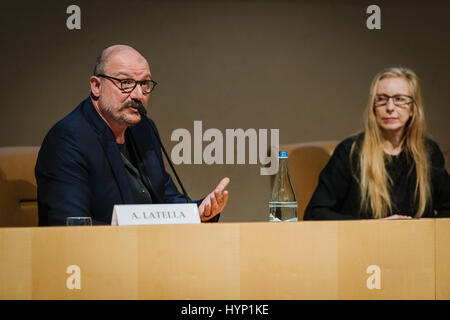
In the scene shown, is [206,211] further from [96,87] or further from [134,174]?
[96,87]

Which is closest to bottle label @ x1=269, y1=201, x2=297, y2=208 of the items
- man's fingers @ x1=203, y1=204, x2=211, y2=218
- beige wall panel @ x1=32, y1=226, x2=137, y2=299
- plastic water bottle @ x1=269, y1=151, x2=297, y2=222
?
plastic water bottle @ x1=269, y1=151, x2=297, y2=222

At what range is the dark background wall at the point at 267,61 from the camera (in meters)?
2.91

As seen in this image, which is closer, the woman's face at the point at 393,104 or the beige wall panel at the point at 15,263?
the beige wall panel at the point at 15,263

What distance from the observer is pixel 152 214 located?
1.37 meters

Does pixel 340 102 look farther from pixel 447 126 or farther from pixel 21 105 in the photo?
pixel 21 105

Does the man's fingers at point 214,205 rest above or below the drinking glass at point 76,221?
above

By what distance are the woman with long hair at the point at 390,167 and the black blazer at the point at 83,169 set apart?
0.78 meters

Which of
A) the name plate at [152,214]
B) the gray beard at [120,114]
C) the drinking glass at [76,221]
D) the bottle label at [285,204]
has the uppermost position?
the gray beard at [120,114]

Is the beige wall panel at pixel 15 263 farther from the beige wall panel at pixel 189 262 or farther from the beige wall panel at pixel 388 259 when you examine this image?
the beige wall panel at pixel 388 259

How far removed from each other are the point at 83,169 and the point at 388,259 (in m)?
1.21

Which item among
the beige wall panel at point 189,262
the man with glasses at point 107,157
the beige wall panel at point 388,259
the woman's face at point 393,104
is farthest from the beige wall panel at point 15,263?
the woman's face at point 393,104

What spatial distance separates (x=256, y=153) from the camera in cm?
293

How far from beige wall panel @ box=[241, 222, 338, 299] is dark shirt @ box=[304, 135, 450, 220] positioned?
4.21ft

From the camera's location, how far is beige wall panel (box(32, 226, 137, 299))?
1.11 meters
